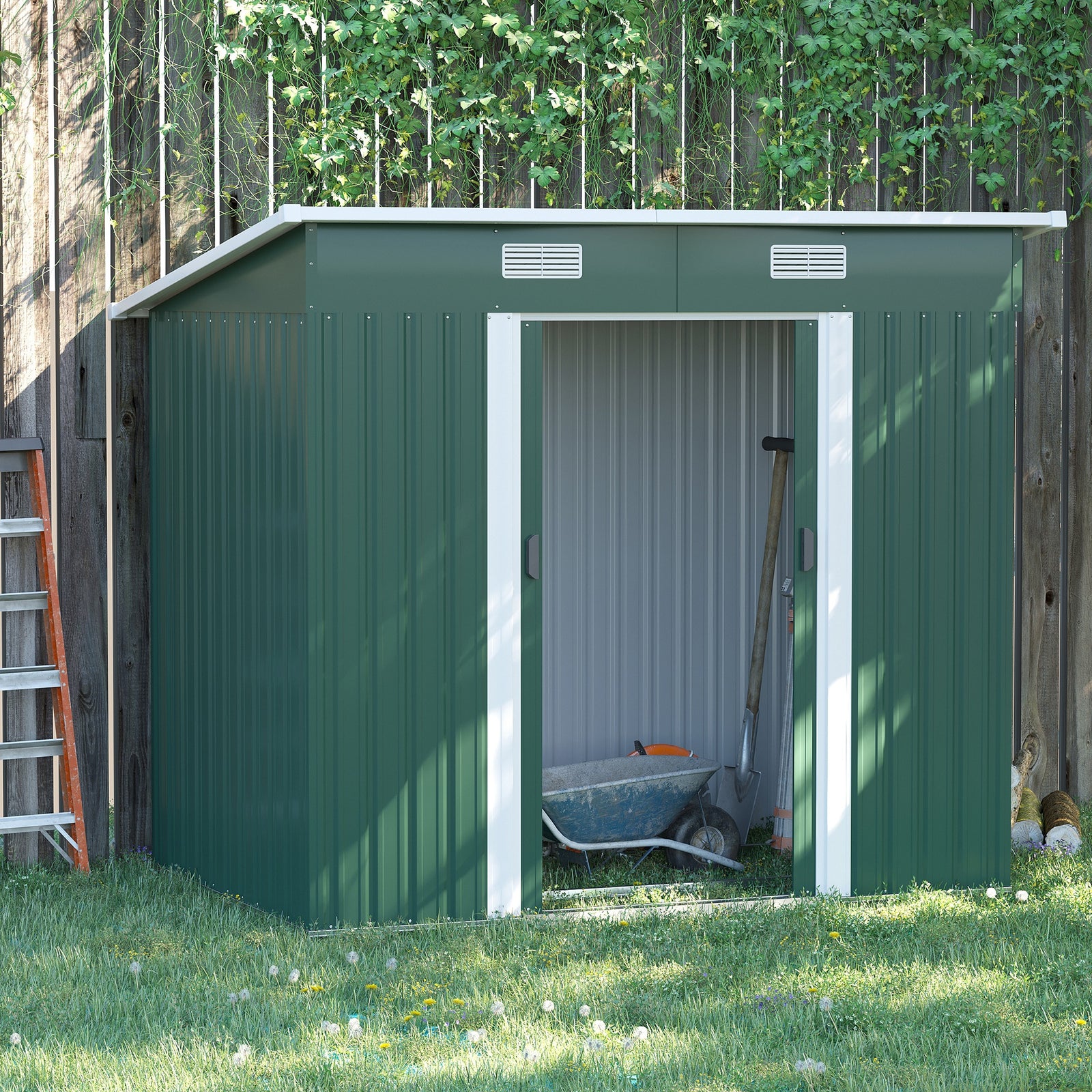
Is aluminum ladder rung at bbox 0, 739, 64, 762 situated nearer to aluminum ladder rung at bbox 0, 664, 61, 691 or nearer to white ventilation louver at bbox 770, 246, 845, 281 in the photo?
aluminum ladder rung at bbox 0, 664, 61, 691

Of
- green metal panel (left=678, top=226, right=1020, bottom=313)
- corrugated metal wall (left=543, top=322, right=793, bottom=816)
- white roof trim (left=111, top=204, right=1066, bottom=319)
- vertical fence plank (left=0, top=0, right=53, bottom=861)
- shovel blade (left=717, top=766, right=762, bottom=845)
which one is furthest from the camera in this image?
corrugated metal wall (left=543, top=322, right=793, bottom=816)

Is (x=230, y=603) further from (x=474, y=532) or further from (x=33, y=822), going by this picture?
(x=33, y=822)

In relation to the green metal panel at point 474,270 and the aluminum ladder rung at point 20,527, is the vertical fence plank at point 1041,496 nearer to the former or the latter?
the green metal panel at point 474,270

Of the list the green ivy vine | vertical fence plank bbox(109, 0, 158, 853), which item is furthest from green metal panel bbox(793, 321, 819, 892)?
vertical fence plank bbox(109, 0, 158, 853)

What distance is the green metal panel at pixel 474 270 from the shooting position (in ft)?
15.3

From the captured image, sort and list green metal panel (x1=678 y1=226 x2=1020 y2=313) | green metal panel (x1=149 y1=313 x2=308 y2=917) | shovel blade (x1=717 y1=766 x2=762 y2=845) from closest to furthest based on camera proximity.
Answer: green metal panel (x1=149 y1=313 x2=308 y2=917)
green metal panel (x1=678 y1=226 x2=1020 y2=313)
shovel blade (x1=717 y1=766 x2=762 y2=845)

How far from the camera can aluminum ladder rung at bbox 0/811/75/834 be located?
5312mm

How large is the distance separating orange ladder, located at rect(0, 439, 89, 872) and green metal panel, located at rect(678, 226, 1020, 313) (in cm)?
235

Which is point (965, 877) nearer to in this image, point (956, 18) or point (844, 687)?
point (844, 687)

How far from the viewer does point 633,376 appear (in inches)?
248

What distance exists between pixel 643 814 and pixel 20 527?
241 centimetres

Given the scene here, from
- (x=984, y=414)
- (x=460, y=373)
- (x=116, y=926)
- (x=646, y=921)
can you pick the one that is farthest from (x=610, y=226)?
(x=116, y=926)

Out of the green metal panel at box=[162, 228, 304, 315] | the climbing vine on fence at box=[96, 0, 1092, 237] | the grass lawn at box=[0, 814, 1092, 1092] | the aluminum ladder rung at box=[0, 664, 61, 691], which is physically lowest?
the grass lawn at box=[0, 814, 1092, 1092]

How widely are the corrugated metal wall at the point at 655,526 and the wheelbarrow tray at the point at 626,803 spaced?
558 millimetres
